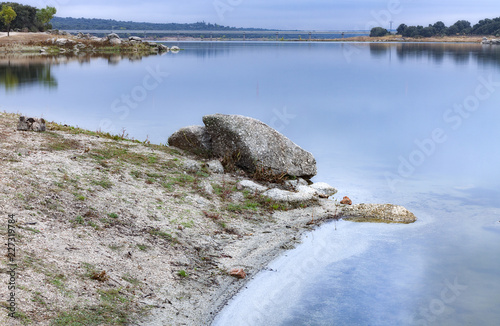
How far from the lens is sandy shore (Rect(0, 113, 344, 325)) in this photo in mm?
9445

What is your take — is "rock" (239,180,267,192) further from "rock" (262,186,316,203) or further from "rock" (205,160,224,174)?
"rock" (205,160,224,174)

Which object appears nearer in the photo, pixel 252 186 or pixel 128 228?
pixel 128 228

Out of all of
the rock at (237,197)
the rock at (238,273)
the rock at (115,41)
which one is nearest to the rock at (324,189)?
the rock at (237,197)

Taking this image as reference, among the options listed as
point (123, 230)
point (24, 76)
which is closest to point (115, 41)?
point (24, 76)

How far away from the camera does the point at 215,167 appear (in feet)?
60.7

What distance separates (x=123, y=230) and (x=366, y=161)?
14873 mm

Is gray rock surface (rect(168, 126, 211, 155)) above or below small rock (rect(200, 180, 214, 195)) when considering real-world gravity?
above

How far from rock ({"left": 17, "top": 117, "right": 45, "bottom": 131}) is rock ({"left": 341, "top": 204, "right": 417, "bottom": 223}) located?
10.3 m

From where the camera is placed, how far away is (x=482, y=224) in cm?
1638

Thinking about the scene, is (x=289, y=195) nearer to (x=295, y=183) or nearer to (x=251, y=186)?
(x=251, y=186)

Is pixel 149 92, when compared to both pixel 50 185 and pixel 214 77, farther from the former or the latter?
pixel 50 185

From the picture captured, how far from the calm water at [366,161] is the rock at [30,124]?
30.8 feet

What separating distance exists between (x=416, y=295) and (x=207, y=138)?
10.6 meters

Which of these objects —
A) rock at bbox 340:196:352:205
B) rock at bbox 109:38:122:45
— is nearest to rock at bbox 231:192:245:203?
rock at bbox 340:196:352:205
